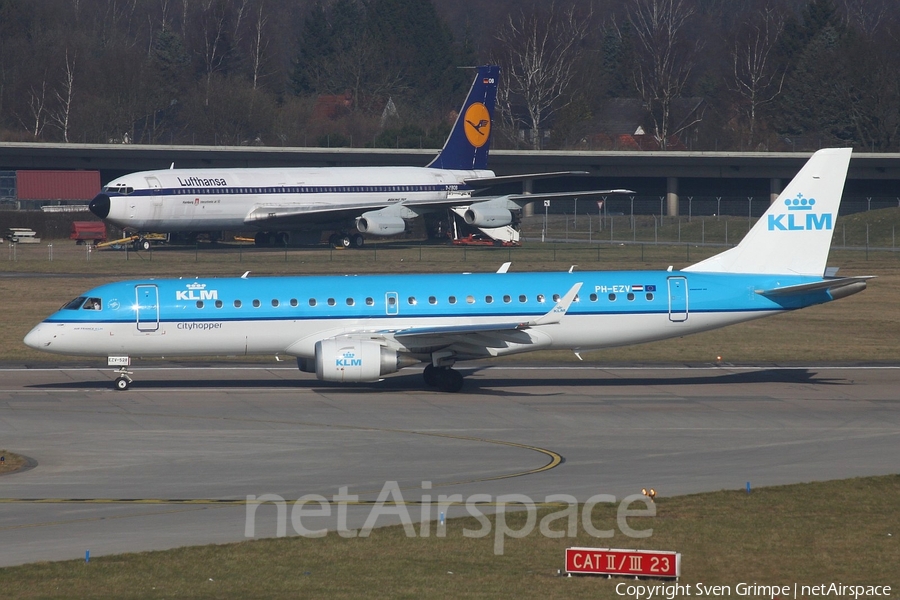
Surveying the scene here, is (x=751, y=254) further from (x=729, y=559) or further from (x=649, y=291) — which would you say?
(x=729, y=559)

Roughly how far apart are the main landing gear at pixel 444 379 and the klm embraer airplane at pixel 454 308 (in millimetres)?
38

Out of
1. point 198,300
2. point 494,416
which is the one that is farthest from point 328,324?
point 494,416

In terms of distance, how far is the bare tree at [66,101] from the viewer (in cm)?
13550

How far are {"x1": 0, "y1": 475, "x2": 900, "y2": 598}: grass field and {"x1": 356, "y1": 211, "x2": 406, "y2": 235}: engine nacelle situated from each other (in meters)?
59.5

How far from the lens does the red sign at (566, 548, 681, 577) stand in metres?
15.2

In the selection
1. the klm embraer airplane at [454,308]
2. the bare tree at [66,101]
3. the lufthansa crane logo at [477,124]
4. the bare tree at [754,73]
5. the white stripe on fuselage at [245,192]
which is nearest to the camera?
the klm embraer airplane at [454,308]

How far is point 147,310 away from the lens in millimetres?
31734

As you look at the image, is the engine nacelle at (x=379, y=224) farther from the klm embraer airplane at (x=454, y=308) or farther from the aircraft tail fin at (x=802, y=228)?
the aircraft tail fin at (x=802, y=228)

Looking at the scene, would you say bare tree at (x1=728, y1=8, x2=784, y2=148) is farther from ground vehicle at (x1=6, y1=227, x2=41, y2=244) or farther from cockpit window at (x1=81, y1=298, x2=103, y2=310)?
cockpit window at (x1=81, y1=298, x2=103, y2=310)

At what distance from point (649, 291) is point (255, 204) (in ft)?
165

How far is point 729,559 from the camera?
16.5 metres

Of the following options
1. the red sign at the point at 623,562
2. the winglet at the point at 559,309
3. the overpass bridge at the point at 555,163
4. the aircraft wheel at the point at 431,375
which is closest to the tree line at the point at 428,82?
the overpass bridge at the point at 555,163

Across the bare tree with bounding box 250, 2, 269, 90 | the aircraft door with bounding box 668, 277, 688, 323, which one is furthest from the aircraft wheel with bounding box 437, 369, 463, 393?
the bare tree with bounding box 250, 2, 269, 90

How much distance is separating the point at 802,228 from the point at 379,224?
46.9 meters
